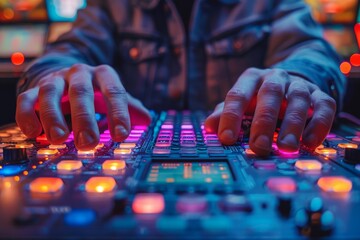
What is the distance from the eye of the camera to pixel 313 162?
534mm


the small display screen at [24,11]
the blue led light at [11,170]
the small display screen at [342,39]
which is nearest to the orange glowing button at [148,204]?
the blue led light at [11,170]

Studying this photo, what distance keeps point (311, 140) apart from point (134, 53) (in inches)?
41.8

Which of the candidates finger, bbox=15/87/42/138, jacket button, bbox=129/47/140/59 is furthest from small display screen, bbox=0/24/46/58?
finger, bbox=15/87/42/138

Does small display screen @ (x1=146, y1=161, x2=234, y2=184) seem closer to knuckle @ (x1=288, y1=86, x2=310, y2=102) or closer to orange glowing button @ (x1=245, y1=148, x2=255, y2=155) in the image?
orange glowing button @ (x1=245, y1=148, x2=255, y2=155)

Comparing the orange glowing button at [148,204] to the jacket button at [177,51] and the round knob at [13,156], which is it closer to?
the round knob at [13,156]

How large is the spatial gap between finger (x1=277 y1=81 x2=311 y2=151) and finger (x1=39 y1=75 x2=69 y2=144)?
396mm

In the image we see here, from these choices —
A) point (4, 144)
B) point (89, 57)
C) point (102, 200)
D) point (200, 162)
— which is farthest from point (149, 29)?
point (102, 200)

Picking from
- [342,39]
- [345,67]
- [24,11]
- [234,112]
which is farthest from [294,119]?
[24,11]

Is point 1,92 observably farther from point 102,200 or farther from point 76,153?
point 102,200

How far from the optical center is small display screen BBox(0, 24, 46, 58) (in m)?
2.12

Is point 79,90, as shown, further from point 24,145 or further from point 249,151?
point 249,151

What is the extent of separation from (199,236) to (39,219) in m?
0.16

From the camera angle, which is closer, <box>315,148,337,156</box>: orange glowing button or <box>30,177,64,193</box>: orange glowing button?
<box>30,177,64,193</box>: orange glowing button

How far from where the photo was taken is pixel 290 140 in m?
0.60
